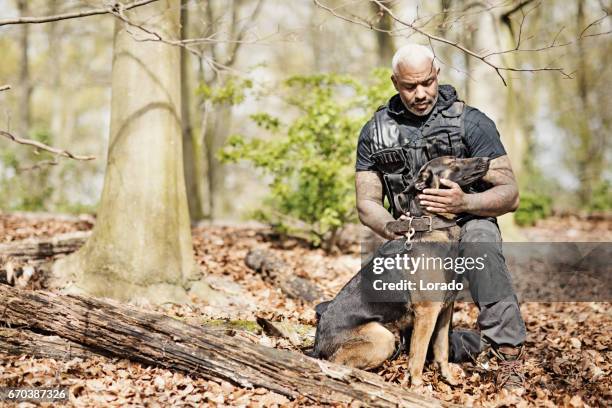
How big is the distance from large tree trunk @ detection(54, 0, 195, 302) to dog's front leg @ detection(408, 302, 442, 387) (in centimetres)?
285

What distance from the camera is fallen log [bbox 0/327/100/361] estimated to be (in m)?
4.09

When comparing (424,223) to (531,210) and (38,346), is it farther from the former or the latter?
(531,210)

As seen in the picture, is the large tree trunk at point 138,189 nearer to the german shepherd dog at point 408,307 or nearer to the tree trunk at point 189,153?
the german shepherd dog at point 408,307

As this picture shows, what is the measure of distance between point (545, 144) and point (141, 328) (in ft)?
69.0

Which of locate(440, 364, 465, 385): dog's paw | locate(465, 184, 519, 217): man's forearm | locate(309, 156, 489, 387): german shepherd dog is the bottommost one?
locate(440, 364, 465, 385): dog's paw

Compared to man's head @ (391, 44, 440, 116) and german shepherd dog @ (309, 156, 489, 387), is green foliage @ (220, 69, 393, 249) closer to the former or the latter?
man's head @ (391, 44, 440, 116)

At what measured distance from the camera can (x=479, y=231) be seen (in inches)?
153

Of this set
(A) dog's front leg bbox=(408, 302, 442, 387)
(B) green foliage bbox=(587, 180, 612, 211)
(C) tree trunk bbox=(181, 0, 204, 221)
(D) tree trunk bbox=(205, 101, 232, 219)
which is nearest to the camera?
(A) dog's front leg bbox=(408, 302, 442, 387)

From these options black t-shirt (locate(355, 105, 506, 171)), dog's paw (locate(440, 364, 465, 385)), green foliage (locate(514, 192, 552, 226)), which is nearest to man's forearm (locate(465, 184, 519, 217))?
black t-shirt (locate(355, 105, 506, 171))

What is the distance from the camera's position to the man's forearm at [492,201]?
3914 mm

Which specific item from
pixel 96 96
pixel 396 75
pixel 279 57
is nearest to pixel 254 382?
pixel 396 75

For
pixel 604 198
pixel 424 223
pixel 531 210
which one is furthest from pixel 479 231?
pixel 604 198

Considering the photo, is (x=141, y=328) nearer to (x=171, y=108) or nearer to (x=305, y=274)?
(x=171, y=108)

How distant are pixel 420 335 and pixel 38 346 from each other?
9.42 feet
